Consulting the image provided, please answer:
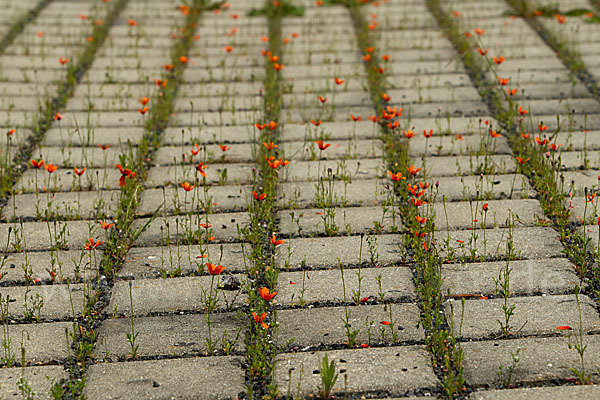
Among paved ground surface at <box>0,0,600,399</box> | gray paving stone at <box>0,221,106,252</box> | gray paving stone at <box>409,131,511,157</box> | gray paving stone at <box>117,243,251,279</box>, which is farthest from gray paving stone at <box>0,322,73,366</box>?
gray paving stone at <box>409,131,511,157</box>

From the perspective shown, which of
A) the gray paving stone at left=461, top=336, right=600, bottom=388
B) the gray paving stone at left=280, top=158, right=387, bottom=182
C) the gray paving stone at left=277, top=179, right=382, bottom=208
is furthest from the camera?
the gray paving stone at left=280, top=158, right=387, bottom=182

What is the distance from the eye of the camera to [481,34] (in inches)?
296

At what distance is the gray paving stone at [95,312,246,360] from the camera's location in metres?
3.42

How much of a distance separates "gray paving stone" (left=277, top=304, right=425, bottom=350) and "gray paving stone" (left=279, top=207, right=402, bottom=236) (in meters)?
0.74

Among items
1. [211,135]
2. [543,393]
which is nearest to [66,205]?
[211,135]

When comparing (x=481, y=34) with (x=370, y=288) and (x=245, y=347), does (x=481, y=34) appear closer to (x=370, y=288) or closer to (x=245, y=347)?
(x=370, y=288)

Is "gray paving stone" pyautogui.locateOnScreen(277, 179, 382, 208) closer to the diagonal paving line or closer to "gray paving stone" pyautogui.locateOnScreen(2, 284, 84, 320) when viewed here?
"gray paving stone" pyautogui.locateOnScreen(2, 284, 84, 320)

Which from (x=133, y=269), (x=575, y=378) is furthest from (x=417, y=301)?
(x=133, y=269)

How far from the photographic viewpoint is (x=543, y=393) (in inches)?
121

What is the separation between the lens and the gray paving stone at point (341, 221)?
14.5 feet

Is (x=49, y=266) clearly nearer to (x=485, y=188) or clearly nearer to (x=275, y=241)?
(x=275, y=241)

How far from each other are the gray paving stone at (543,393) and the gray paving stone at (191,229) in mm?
1705

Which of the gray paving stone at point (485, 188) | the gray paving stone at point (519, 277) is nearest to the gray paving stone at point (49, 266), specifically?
the gray paving stone at point (519, 277)

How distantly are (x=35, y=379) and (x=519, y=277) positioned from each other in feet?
7.13
